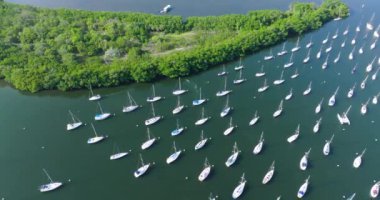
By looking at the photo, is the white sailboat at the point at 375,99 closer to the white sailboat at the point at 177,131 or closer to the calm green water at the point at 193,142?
the calm green water at the point at 193,142

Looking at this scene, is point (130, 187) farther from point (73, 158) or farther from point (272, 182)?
point (272, 182)

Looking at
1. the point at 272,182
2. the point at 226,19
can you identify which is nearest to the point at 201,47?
the point at 226,19

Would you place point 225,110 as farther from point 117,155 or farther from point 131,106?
point 117,155

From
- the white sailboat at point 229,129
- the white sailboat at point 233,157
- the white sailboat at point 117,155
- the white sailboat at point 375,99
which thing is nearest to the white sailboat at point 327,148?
the white sailboat at point 233,157

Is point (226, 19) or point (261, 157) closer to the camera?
point (261, 157)

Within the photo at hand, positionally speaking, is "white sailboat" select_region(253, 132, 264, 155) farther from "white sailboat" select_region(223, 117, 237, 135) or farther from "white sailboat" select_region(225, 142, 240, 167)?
"white sailboat" select_region(223, 117, 237, 135)

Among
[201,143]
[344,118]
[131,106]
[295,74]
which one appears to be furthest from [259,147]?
[131,106]
